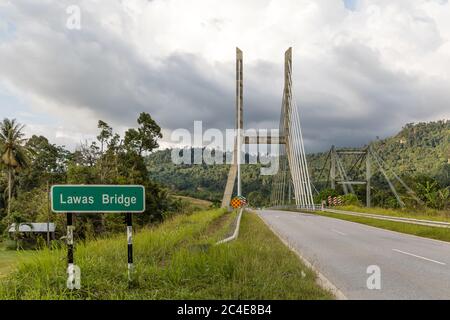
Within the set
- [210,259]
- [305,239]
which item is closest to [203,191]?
[305,239]

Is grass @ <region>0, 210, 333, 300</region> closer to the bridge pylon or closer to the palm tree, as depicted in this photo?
the bridge pylon

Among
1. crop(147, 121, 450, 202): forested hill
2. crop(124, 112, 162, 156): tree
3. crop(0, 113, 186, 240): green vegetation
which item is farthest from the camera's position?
crop(147, 121, 450, 202): forested hill

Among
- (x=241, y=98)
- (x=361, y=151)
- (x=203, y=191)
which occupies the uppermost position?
(x=241, y=98)

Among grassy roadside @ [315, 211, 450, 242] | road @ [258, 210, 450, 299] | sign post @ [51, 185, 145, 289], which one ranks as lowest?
grassy roadside @ [315, 211, 450, 242]

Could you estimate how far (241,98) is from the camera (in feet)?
167

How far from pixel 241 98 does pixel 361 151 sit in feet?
64.1

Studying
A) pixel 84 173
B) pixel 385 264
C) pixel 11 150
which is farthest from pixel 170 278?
pixel 11 150

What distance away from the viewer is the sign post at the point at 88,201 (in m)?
6.32

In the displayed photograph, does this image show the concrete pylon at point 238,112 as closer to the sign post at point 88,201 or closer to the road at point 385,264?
the road at point 385,264

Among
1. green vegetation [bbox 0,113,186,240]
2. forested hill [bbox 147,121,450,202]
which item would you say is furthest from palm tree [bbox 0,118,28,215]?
forested hill [bbox 147,121,450,202]

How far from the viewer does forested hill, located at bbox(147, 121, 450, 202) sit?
318 feet

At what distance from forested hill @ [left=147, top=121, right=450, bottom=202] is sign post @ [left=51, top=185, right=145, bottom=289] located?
85.7 meters
